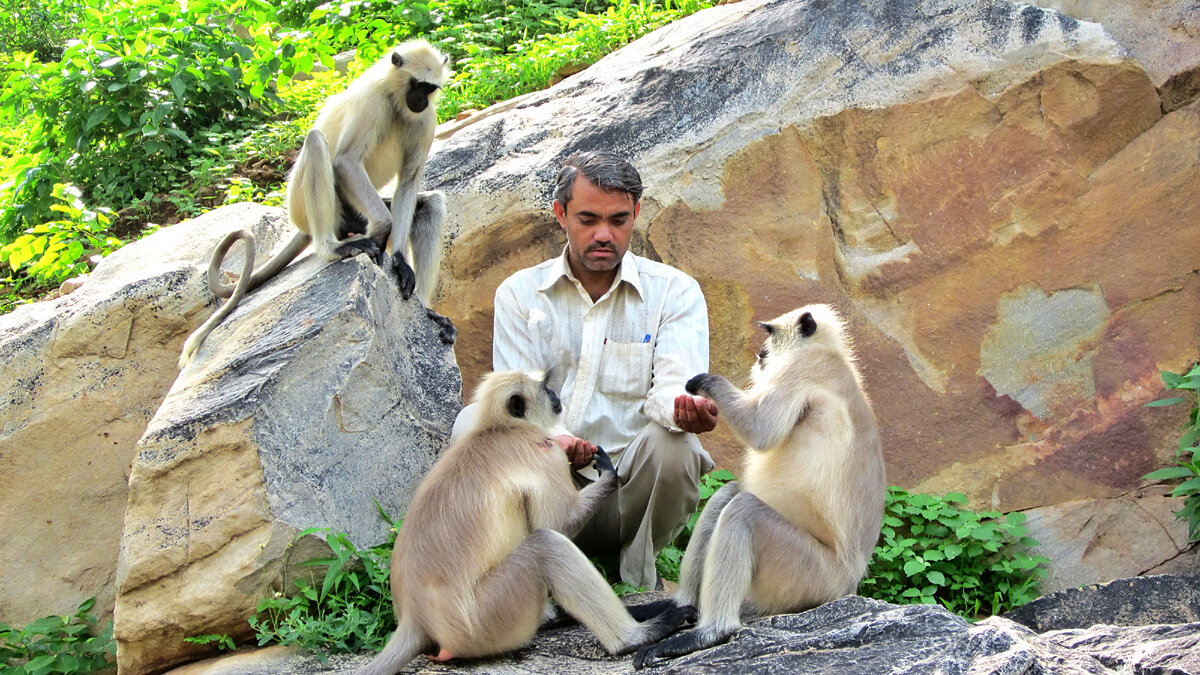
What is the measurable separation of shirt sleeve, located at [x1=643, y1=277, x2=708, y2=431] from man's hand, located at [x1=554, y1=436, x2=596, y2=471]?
15.6 inches

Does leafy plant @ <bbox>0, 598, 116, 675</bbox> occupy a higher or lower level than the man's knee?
lower

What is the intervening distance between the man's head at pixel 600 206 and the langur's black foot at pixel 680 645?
1.41 metres

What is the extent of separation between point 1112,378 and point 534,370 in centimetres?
270

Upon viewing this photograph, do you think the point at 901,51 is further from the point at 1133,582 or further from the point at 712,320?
the point at 1133,582

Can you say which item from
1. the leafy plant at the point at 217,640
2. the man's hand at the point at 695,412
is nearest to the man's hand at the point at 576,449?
the man's hand at the point at 695,412

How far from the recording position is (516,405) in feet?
11.0

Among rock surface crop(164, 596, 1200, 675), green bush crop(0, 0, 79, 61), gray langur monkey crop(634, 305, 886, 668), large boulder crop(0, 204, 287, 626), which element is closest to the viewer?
rock surface crop(164, 596, 1200, 675)

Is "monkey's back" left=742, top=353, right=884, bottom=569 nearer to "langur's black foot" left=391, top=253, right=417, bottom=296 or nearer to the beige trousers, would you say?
the beige trousers

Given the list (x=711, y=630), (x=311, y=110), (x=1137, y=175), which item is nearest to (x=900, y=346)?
(x=1137, y=175)

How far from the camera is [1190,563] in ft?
14.4

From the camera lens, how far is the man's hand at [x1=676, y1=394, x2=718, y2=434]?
331 cm

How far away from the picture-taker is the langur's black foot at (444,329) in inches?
181

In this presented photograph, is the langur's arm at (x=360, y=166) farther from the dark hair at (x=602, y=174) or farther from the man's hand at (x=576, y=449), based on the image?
the man's hand at (x=576, y=449)

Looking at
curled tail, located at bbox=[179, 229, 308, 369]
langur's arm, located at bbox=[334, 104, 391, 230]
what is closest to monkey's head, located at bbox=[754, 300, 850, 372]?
langur's arm, located at bbox=[334, 104, 391, 230]
